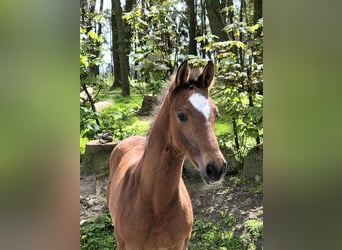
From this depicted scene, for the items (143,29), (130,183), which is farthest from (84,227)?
(143,29)

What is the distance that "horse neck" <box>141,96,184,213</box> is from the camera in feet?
3.97

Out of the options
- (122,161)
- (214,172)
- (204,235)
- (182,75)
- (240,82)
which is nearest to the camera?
(214,172)

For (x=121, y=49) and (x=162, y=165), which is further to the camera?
(x=121, y=49)

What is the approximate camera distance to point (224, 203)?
2.29m

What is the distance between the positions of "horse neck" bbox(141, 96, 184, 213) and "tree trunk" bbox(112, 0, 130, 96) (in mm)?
1224

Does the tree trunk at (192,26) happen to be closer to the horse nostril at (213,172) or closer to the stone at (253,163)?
the stone at (253,163)

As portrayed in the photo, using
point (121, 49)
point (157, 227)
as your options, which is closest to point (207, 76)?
point (157, 227)

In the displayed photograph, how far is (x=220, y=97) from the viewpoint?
225 cm

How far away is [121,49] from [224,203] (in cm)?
133

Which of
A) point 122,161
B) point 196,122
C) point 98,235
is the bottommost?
point 98,235

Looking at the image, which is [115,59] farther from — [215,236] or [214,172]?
[214,172]

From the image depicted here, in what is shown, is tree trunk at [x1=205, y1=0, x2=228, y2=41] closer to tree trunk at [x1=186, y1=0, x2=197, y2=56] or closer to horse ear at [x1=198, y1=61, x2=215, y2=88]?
tree trunk at [x1=186, y1=0, x2=197, y2=56]
